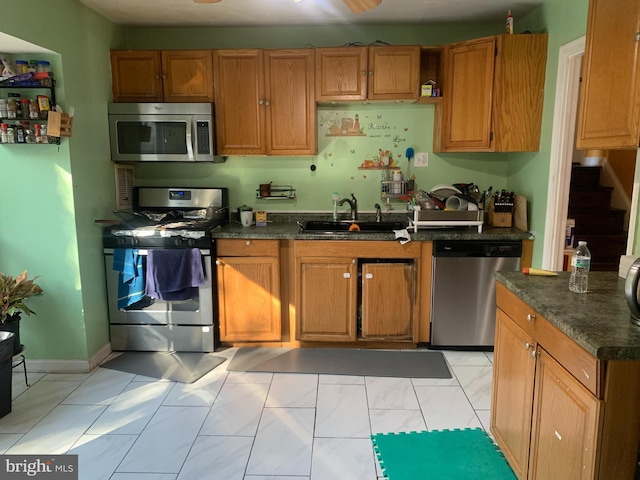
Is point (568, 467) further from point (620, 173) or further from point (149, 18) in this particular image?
point (620, 173)

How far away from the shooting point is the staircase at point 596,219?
426 cm

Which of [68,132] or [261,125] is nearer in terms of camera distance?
[68,132]

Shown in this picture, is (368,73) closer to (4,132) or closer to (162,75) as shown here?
(162,75)

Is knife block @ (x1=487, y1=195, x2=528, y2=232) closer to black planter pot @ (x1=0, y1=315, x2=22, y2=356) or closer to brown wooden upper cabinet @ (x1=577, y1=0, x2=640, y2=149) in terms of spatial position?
brown wooden upper cabinet @ (x1=577, y1=0, x2=640, y2=149)

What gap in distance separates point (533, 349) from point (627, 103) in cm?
100

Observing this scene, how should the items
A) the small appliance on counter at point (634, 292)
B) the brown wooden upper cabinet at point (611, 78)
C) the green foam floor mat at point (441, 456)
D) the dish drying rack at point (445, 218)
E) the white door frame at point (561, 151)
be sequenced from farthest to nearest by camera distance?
the dish drying rack at point (445, 218) → the white door frame at point (561, 151) → the green foam floor mat at point (441, 456) → the brown wooden upper cabinet at point (611, 78) → the small appliance on counter at point (634, 292)

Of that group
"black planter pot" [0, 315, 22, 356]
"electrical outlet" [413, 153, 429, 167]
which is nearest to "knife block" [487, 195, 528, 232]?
"electrical outlet" [413, 153, 429, 167]

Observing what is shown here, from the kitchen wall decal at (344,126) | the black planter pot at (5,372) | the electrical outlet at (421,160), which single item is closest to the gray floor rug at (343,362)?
the black planter pot at (5,372)

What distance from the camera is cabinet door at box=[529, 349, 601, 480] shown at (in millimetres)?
1342

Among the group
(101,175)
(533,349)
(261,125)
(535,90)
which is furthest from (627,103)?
(101,175)

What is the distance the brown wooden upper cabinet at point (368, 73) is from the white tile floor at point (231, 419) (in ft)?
6.70

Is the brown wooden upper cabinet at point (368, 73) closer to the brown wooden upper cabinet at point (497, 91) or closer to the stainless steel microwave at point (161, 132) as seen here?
the brown wooden upper cabinet at point (497, 91)

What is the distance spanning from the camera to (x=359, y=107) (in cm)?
364

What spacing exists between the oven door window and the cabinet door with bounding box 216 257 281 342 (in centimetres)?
95
